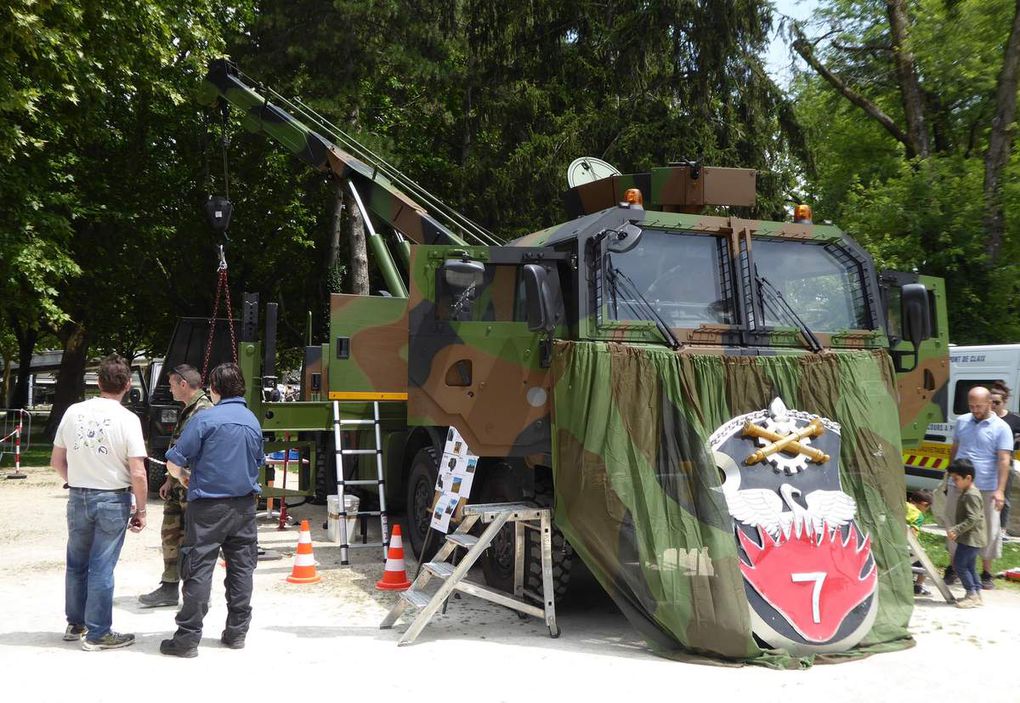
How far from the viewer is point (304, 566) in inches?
318

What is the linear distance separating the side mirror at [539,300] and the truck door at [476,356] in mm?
360

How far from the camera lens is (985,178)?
15297 mm

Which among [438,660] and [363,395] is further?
[363,395]

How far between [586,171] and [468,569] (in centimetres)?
443

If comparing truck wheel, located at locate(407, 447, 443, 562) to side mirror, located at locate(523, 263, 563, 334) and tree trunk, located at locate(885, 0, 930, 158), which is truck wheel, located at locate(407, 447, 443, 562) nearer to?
side mirror, located at locate(523, 263, 563, 334)

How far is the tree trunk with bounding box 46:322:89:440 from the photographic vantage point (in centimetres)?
2584

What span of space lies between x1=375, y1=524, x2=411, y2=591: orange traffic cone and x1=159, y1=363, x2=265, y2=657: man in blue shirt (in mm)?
1771

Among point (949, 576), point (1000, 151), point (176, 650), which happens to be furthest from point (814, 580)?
point (1000, 151)

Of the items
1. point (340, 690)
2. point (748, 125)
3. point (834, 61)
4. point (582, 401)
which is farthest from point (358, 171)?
point (834, 61)

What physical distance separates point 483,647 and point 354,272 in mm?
12777

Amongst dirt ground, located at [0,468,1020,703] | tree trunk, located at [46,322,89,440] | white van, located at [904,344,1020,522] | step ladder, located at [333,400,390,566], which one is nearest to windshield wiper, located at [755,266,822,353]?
dirt ground, located at [0,468,1020,703]

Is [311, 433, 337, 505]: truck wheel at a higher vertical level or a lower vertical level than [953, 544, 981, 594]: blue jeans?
higher

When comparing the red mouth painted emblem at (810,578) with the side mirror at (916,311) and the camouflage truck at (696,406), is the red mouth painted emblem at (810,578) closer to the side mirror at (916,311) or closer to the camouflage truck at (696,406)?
the camouflage truck at (696,406)

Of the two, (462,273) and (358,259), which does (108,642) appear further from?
(358,259)
